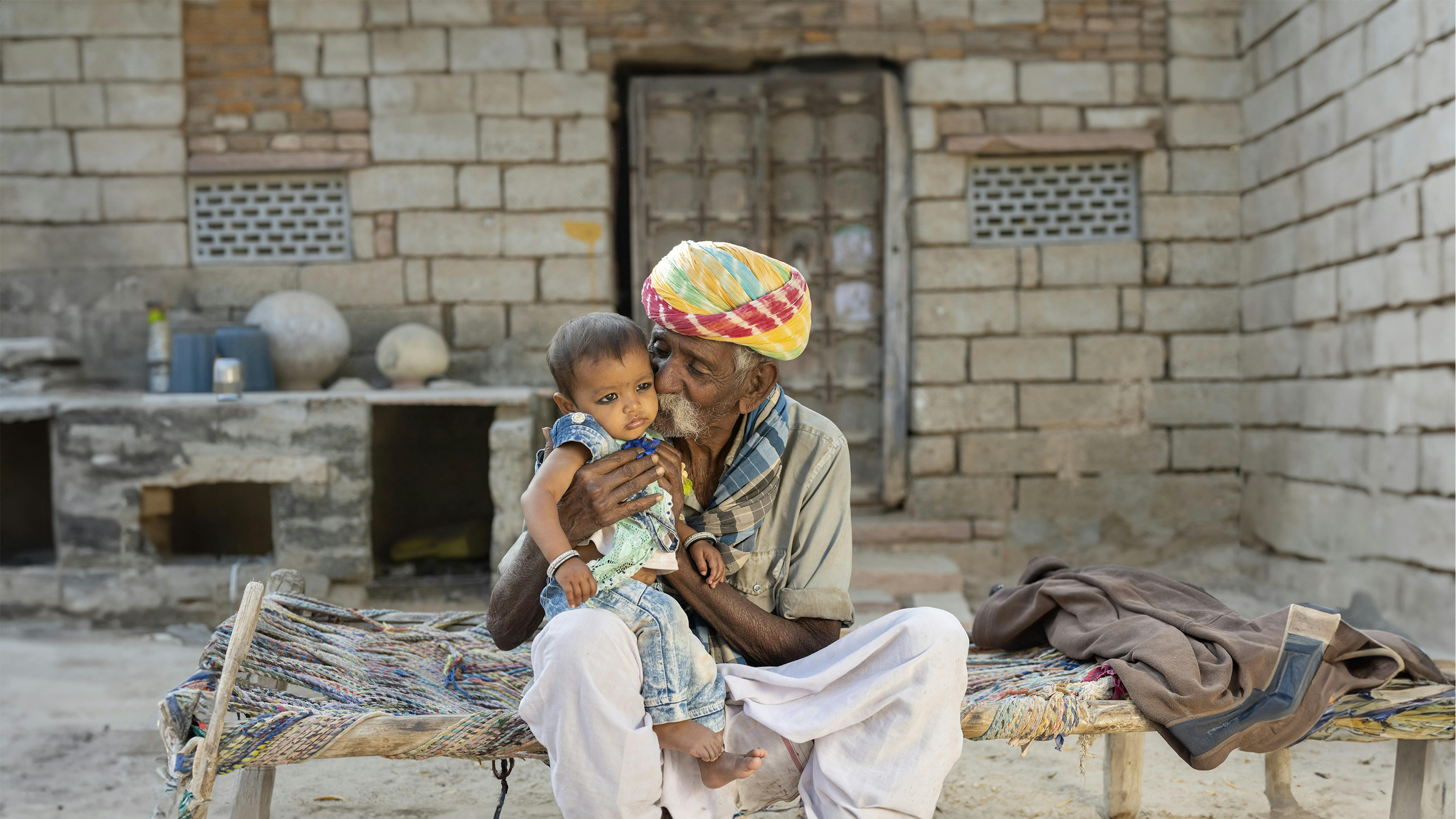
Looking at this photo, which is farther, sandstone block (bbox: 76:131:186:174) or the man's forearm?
sandstone block (bbox: 76:131:186:174)

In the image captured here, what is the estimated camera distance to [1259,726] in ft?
7.29

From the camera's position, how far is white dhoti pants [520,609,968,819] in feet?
6.28

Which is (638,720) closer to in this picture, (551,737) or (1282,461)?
(551,737)

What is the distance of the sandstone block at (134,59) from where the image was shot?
569 centimetres

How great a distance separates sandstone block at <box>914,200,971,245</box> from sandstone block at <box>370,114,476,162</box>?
264 cm

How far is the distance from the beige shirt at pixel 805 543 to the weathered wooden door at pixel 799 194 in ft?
12.2

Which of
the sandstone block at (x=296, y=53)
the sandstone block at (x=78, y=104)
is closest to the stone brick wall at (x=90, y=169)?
the sandstone block at (x=78, y=104)

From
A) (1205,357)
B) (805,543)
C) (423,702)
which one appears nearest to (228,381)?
(423,702)

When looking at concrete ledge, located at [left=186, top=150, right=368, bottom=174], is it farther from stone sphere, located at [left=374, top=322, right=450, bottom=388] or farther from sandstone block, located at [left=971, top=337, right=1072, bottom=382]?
sandstone block, located at [left=971, top=337, right=1072, bottom=382]

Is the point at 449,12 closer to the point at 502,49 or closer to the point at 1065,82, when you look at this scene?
the point at 502,49

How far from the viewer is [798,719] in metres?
2.06

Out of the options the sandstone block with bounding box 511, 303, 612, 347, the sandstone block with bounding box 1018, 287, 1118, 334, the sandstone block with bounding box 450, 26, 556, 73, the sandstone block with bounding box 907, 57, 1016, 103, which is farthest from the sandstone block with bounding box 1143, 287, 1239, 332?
the sandstone block with bounding box 450, 26, 556, 73

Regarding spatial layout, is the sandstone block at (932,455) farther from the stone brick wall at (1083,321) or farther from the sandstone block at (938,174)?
the sandstone block at (938,174)

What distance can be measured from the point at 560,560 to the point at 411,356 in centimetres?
374
